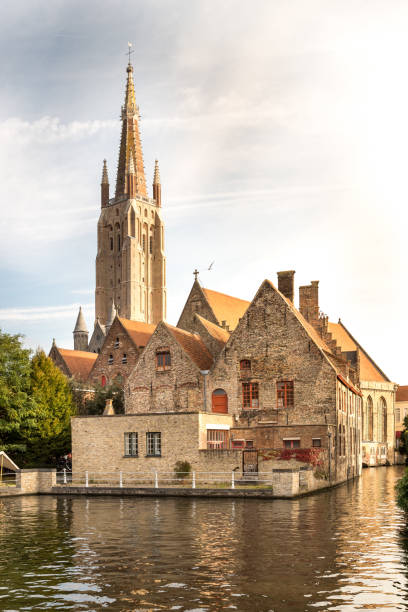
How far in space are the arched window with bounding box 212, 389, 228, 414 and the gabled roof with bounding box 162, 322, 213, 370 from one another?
223 cm

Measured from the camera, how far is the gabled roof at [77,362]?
78.4 meters

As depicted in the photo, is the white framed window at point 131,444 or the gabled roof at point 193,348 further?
the gabled roof at point 193,348

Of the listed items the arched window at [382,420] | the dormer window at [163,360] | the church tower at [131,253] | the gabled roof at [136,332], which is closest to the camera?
the dormer window at [163,360]

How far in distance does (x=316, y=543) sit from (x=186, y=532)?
→ 4.06 m

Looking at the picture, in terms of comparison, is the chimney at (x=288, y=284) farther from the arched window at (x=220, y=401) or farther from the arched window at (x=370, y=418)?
the arched window at (x=370, y=418)

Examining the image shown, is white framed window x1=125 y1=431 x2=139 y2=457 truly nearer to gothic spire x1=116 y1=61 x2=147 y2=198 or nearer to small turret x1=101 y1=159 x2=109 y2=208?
small turret x1=101 y1=159 x2=109 y2=208

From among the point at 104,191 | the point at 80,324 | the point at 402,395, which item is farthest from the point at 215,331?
the point at 104,191

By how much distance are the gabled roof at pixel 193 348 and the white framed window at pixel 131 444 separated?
7.84 meters

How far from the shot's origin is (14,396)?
1764 inches

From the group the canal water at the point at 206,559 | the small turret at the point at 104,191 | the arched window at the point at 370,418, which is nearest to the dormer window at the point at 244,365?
the canal water at the point at 206,559

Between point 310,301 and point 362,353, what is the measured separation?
31.1 metres

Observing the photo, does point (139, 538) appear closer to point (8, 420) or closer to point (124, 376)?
point (8, 420)

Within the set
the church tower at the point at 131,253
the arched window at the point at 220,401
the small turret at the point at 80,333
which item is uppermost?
the church tower at the point at 131,253

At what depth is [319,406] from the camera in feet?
134
